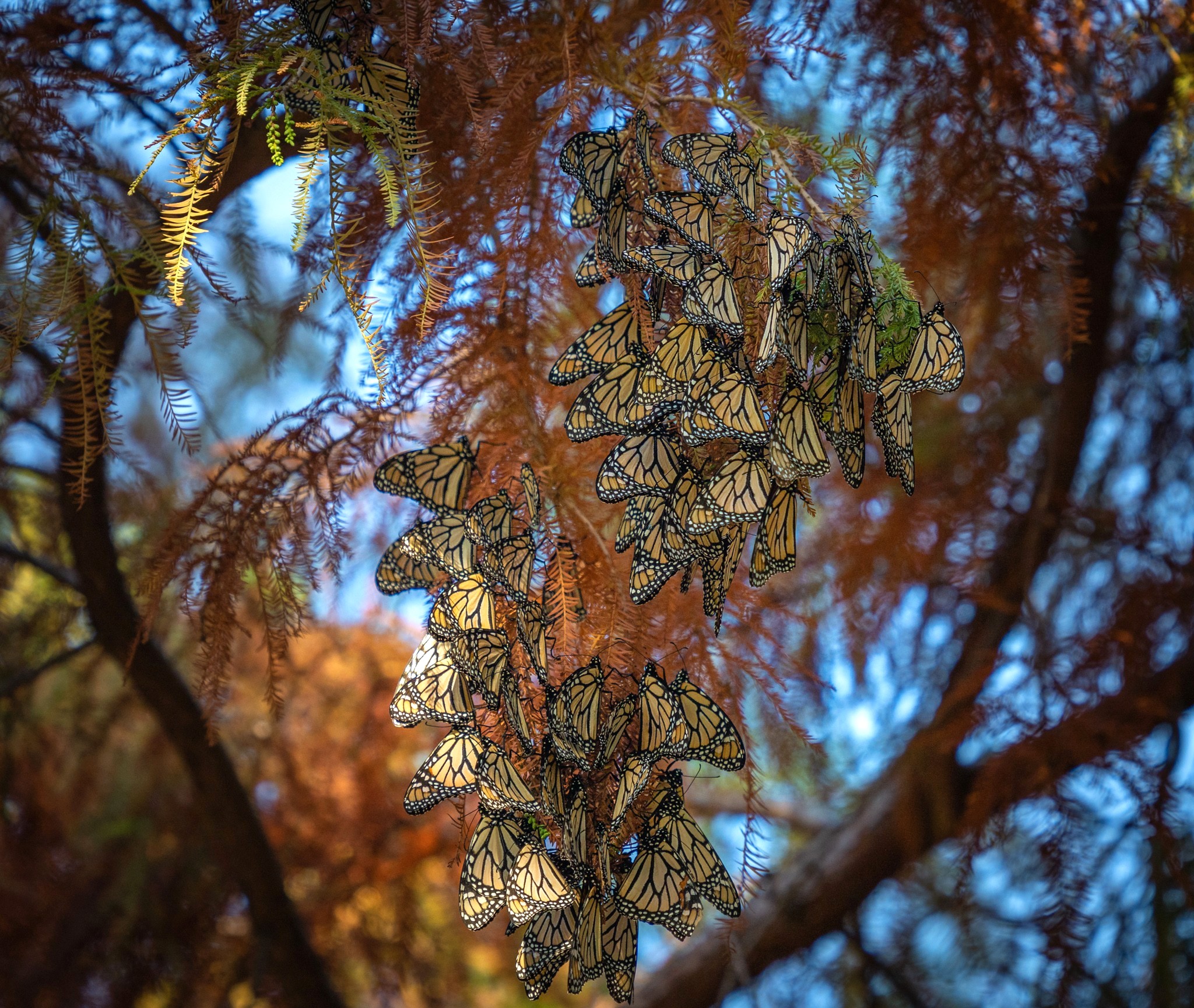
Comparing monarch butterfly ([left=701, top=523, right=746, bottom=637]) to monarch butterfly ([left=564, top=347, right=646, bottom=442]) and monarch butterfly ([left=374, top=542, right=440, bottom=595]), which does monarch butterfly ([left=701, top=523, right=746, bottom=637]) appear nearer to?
monarch butterfly ([left=564, top=347, right=646, bottom=442])

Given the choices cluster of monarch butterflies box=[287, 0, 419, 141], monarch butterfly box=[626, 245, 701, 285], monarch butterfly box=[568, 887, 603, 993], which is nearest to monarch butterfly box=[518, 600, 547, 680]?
monarch butterfly box=[568, 887, 603, 993]

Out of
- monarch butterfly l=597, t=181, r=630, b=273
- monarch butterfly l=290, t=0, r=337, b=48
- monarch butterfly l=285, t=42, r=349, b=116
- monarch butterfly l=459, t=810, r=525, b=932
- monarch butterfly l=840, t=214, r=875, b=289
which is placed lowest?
monarch butterfly l=459, t=810, r=525, b=932

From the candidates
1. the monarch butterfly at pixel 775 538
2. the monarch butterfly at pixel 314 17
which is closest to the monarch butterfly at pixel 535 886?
the monarch butterfly at pixel 775 538

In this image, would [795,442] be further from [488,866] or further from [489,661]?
[488,866]

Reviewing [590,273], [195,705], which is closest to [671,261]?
[590,273]

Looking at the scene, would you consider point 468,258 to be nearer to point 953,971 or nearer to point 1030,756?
point 1030,756

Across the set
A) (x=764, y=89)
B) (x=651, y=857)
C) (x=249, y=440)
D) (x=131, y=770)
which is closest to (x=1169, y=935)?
(x=651, y=857)

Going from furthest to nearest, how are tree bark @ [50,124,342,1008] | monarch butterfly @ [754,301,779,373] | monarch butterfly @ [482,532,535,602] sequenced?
tree bark @ [50,124,342,1008]
monarch butterfly @ [482,532,535,602]
monarch butterfly @ [754,301,779,373]
